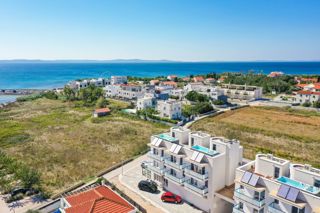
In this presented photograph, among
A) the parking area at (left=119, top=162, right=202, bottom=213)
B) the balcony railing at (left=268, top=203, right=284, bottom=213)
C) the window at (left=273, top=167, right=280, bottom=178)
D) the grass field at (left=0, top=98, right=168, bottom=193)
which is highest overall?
the window at (left=273, top=167, right=280, bottom=178)

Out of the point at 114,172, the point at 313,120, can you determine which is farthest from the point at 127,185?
the point at 313,120

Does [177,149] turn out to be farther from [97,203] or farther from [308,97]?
[308,97]

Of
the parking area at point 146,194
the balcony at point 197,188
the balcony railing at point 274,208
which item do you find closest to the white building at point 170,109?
the parking area at point 146,194

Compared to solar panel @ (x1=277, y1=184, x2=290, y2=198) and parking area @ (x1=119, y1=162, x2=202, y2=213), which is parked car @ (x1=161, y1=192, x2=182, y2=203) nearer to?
parking area @ (x1=119, y1=162, x2=202, y2=213)

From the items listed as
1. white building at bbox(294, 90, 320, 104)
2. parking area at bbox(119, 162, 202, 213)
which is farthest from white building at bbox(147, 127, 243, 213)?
white building at bbox(294, 90, 320, 104)

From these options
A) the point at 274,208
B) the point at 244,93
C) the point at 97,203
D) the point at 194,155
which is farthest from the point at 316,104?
the point at 97,203

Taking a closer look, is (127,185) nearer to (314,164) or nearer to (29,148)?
(29,148)
